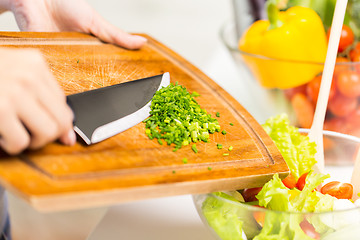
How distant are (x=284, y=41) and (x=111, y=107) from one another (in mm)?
575

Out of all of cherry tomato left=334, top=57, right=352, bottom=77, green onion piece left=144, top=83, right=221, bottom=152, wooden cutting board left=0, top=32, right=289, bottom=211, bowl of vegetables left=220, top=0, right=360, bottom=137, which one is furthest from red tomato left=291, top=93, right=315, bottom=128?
green onion piece left=144, top=83, right=221, bottom=152

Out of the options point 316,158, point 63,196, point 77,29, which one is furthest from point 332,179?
point 77,29

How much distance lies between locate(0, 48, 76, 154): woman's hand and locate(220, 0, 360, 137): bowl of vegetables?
2.05 feet

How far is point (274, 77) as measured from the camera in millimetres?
1109

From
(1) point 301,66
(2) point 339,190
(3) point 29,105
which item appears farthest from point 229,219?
(1) point 301,66

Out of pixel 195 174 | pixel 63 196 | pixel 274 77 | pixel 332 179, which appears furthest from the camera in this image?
pixel 274 77

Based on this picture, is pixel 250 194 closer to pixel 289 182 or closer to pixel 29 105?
pixel 289 182

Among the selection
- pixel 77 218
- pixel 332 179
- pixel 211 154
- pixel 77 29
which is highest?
pixel 77 29

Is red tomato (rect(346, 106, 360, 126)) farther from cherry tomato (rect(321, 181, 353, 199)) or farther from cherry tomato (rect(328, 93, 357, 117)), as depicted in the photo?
cherry tomato (rect(321, 181, 353, 199))

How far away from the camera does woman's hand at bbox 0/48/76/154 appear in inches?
21.8

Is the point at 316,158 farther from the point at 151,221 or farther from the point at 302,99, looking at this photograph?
the point at 151,221

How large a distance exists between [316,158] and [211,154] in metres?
0.31

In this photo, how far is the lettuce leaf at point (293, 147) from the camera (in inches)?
36.5

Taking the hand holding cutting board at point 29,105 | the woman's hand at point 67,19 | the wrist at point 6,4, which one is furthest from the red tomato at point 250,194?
the wrist at point 6,4
